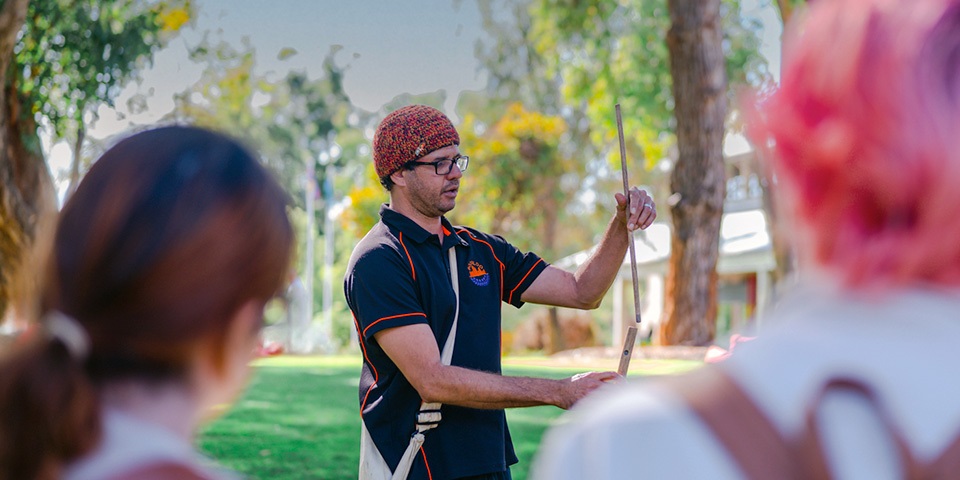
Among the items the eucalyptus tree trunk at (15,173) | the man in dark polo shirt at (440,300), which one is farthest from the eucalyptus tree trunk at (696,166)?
the man in dark polo shirt at (440,300)

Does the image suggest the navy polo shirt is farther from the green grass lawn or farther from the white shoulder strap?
the green grass lawn

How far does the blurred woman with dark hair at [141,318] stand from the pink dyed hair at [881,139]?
69cm

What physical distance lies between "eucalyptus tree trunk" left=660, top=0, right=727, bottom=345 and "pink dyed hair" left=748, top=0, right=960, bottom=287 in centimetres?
1366

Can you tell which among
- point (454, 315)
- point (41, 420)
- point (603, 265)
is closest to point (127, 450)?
point (41, 420)

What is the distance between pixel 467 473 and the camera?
331 centimetres

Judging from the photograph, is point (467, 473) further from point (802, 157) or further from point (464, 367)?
point (802, 157)

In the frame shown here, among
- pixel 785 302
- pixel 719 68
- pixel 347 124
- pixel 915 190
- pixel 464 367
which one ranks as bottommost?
pixel 464 367

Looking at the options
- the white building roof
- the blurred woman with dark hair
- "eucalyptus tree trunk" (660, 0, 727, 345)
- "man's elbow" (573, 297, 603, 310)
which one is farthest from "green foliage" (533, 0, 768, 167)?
the blurred woman with dark hair

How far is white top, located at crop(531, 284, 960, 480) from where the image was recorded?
97cm

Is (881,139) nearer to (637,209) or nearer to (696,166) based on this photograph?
(637,209)

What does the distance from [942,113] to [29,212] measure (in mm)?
11548

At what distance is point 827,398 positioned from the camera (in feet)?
3.23

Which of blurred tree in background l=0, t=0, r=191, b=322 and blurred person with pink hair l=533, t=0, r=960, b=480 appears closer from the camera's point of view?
blurred person with pink hair l=533, t=0, r=960, b=480

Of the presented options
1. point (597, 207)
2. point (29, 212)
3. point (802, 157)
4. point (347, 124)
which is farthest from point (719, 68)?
point (347, 124)
